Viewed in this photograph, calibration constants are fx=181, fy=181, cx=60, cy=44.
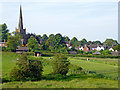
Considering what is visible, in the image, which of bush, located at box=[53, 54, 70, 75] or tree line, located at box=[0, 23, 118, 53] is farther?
tree line, located at box=[0, 23, 118, 53]

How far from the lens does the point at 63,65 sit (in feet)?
97.6

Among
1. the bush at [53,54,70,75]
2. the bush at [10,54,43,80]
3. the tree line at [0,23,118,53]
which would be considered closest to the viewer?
the bush at [10,54,43,80]

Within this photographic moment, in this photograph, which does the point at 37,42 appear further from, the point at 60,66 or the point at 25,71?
the point at 25,71

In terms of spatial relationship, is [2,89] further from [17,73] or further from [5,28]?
[5,28]

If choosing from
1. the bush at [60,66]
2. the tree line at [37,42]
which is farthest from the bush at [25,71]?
the tree line at [37,42]

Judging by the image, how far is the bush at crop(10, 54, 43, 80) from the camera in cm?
2461

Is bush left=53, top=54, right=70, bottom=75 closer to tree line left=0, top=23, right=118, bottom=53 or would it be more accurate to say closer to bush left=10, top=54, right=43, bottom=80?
bush left=10, top=54, right=43, bottom=80

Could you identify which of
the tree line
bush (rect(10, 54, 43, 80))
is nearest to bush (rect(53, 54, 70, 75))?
bush (rect(10, 54, 43, 80))

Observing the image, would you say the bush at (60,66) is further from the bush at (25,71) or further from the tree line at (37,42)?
the tree line at (37,42)

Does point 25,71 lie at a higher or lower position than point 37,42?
lower

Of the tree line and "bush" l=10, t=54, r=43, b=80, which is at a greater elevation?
the tree line

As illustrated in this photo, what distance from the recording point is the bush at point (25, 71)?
24609 millimetres

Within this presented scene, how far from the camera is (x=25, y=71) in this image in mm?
25016

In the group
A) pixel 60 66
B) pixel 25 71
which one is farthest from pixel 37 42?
pixel 25 71
